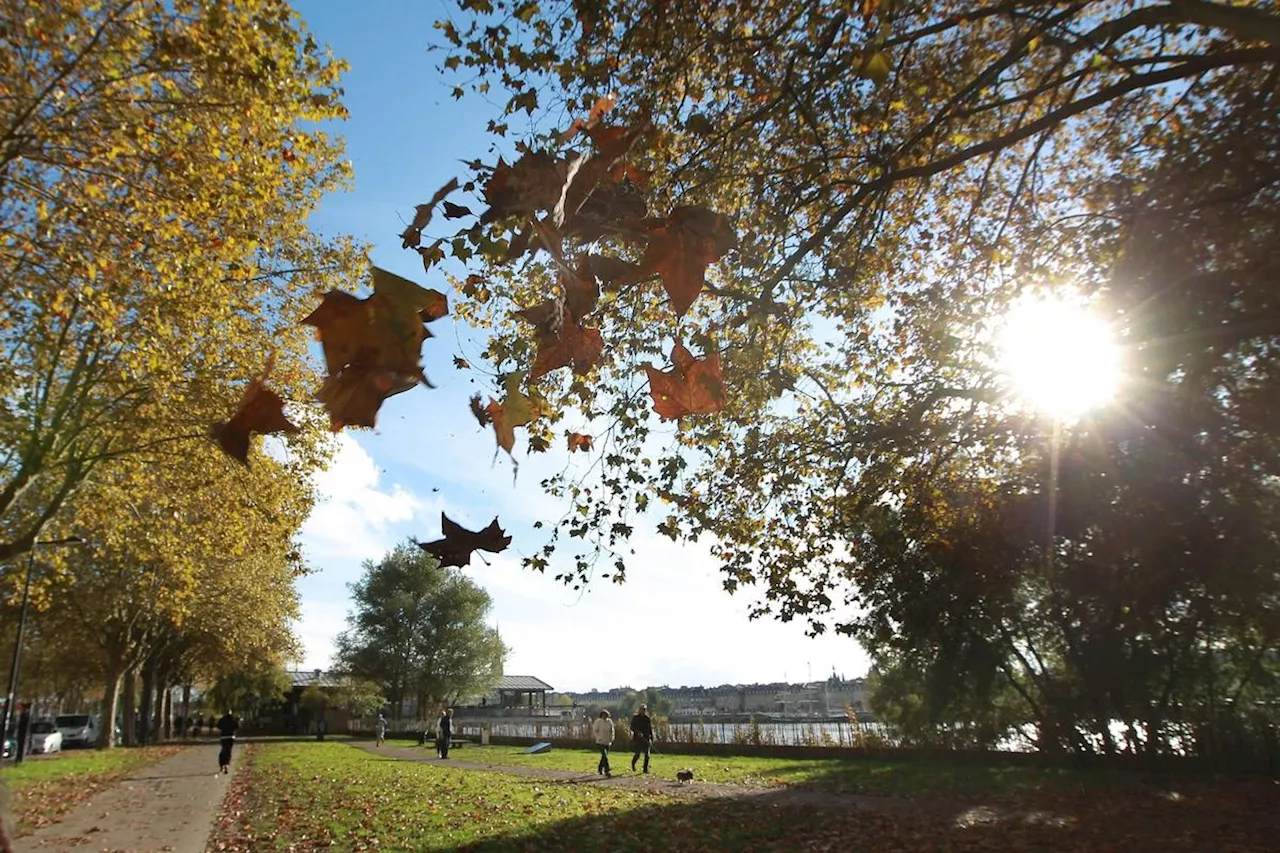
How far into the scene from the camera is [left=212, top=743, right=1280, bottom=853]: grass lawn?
991 centimetres

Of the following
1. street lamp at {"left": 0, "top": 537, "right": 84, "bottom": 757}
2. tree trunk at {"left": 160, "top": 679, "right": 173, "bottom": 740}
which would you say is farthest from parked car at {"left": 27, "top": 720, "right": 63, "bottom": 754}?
tree trunk at {"left": 160, "top": 679, "right": 173, "bottom": 740}

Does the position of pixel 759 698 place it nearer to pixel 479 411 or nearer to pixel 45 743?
pixel 45 743

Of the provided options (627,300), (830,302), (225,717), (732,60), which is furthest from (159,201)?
(225,717)

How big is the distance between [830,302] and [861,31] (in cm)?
390

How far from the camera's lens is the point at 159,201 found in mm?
12430

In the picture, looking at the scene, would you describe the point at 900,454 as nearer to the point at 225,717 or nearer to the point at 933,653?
the point at 933,653

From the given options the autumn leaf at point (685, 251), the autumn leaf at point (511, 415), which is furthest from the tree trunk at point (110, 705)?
the autumn leaf at point (685, 251)

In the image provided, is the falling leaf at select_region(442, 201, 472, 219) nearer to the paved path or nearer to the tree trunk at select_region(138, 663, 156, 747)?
the paved path

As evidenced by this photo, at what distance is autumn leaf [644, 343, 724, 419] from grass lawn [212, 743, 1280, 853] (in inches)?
352

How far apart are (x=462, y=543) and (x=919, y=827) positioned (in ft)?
35.9

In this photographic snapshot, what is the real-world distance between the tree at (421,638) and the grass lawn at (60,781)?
2752 cm

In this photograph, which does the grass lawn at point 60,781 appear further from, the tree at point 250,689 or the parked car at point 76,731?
the tree at point 250,689

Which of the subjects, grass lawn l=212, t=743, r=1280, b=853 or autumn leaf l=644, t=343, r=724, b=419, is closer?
autumn leaf l=644, t=343, r=724, b=419

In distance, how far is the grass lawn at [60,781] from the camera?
1512 centimetres
